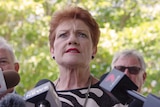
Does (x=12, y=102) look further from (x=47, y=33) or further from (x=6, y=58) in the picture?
(x=47, y=33)

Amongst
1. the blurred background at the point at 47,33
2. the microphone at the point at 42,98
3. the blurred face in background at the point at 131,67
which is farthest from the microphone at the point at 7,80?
the blurred background at the point at 47,33

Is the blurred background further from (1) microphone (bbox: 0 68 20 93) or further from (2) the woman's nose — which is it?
(1) microphone (bbox: 0 68 20 93)

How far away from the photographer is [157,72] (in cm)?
463

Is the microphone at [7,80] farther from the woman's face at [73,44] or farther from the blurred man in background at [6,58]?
the blurred man in background at [6,58]

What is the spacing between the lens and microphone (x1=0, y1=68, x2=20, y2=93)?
1.33 meters

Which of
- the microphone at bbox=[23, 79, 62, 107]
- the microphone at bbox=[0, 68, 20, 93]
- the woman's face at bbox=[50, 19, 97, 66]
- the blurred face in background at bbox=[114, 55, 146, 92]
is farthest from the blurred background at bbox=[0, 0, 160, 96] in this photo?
the microphone at bbox=[23, 79, 62, 107]

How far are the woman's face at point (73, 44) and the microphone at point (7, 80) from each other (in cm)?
26

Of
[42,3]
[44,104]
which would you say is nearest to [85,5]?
[42,3]

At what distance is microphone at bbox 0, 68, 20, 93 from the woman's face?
0.26m

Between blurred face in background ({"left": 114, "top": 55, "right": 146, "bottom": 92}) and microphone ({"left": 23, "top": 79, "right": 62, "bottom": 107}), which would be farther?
blurred face in background ({"left": 114, "top": 55, "right": 146, "bottom": 92})

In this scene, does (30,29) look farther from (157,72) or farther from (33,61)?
(157,72)

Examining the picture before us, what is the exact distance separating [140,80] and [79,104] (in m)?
1.06

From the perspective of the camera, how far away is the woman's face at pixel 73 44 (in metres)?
1.64

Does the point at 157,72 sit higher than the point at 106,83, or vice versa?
the point at 106,83
